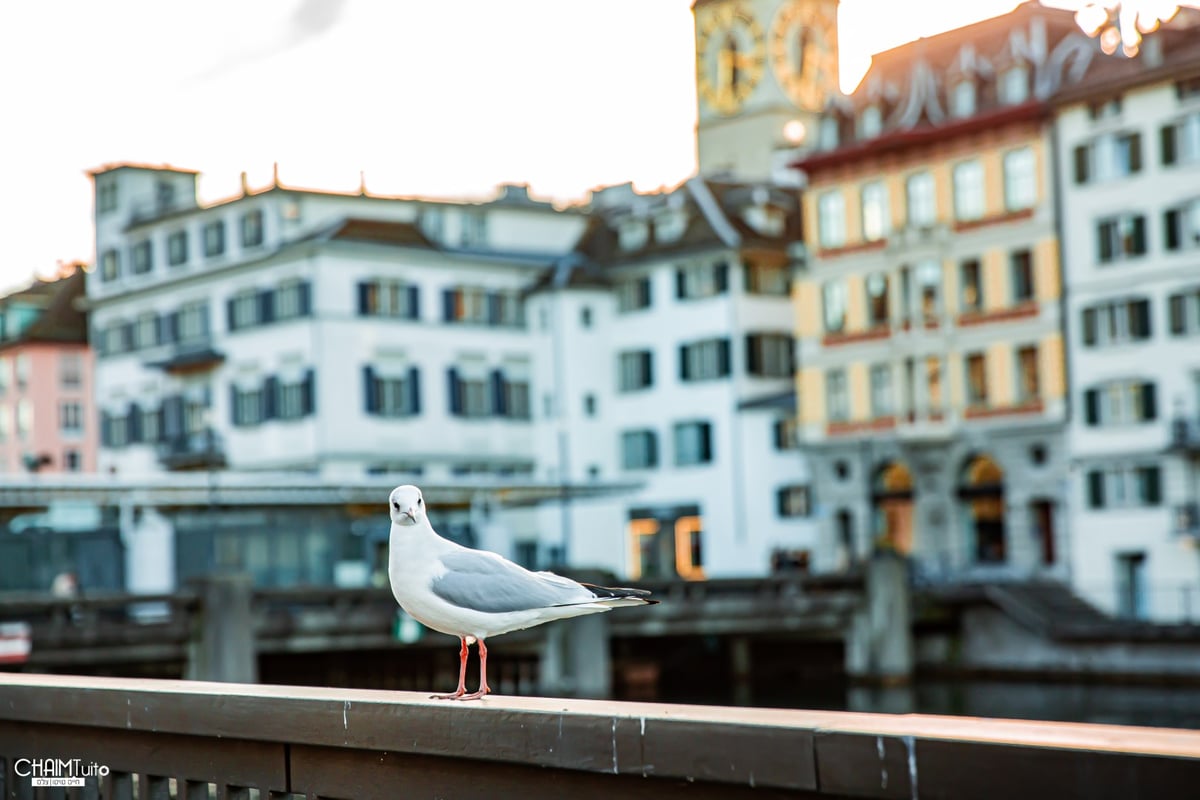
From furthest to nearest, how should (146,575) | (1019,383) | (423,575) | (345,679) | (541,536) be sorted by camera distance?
(541,536)
(1019,383)
(146,575)
(345,679)
(423,575)

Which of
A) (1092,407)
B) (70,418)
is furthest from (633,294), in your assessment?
(70,418)

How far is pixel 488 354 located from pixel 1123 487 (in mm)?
25066

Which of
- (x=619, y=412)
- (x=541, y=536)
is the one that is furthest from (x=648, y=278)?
(x=541, y=536)

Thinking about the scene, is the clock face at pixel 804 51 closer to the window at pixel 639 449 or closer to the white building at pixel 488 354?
the white building at pixel 488 354

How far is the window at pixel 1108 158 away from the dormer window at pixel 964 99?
424 cm

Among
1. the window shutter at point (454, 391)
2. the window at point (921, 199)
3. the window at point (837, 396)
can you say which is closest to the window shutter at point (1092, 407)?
the window at point (921, 199)

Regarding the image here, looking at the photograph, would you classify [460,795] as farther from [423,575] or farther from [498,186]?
[498,186]

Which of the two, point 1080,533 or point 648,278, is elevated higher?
point 648,278

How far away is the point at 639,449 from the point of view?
7081 centimetres

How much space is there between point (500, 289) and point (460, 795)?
67505 millimetres

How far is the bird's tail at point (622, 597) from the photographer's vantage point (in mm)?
5184

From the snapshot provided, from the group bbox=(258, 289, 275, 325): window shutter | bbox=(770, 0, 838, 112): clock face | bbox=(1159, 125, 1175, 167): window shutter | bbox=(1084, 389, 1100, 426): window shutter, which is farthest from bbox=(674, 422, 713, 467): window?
bbox=(1159, 125, 1175, 167): window shutter

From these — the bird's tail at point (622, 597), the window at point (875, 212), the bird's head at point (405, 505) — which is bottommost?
the bird's tail at point (622, 597)

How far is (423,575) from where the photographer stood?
5.65m
